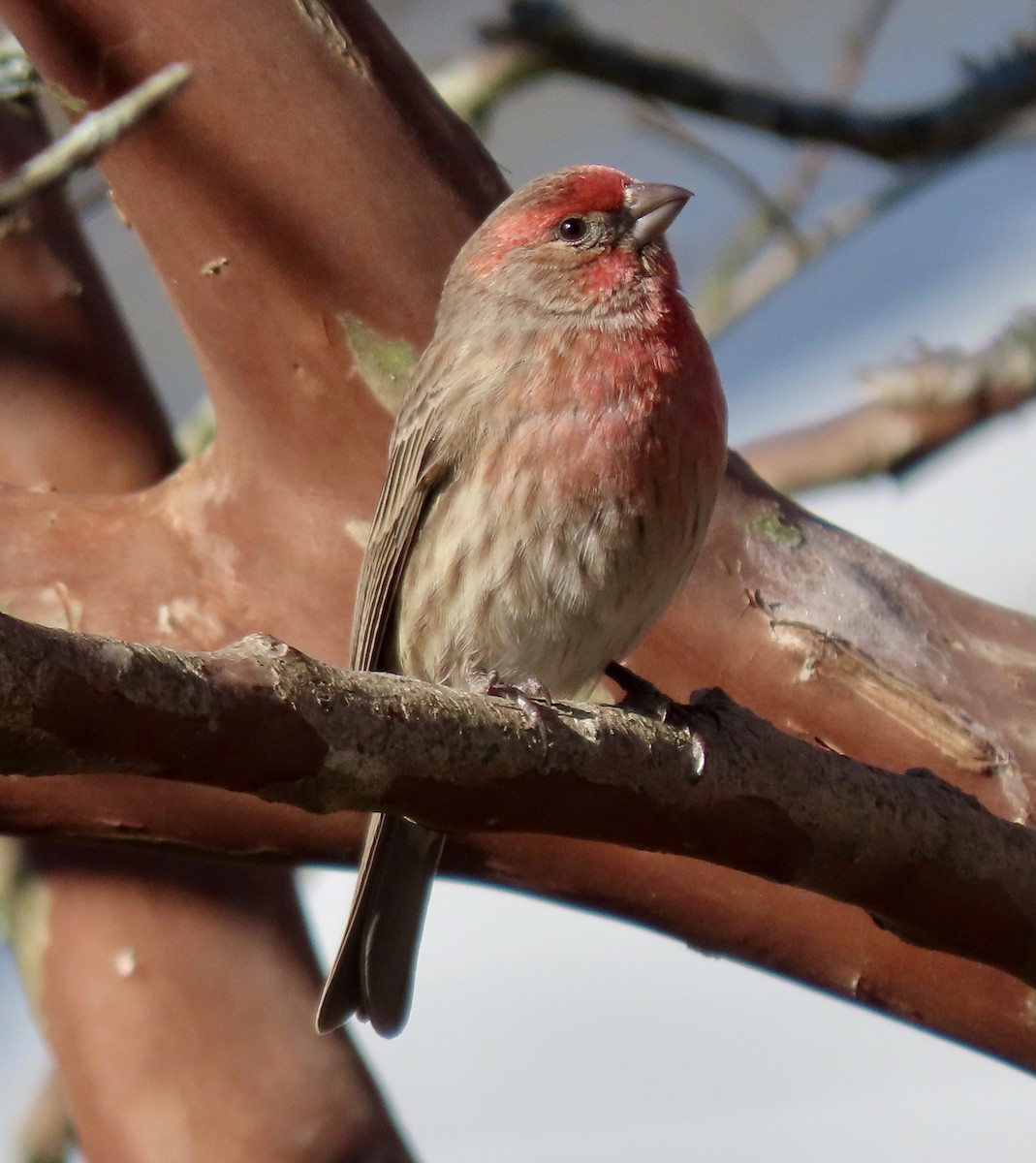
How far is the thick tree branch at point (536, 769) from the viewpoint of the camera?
6.61 feet

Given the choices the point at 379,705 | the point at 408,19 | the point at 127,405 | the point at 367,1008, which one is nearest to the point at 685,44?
the point at 408,19

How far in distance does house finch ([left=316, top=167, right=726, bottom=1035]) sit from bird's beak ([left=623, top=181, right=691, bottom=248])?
0.12m

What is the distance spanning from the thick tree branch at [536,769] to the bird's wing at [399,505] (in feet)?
2.75

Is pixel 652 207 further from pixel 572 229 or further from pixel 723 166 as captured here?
pixel 723 166

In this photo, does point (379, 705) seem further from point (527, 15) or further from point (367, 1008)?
point (527, 15)

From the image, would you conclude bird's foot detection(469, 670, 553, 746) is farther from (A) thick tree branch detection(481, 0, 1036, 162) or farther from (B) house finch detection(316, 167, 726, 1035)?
(A) thick tree branch detection(481, 0, 1036, 162)

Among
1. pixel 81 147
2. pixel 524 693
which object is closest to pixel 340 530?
pixel 524 693

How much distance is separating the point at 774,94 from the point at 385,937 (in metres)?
2.59

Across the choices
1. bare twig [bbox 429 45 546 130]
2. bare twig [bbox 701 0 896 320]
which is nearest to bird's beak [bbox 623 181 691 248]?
bare twig [bbox 429 45 546 130]

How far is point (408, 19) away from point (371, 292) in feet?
13.3

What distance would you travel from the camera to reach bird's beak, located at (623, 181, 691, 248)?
3.85 m

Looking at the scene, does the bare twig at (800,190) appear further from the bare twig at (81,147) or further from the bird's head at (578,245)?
the bare twig at (81,147)

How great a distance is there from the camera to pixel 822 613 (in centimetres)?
354

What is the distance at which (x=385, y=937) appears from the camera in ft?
11.9
